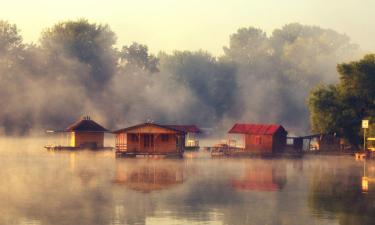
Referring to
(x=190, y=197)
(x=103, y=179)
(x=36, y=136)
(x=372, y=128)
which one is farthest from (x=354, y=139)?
(x=36, y=136)

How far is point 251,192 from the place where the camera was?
185 feet

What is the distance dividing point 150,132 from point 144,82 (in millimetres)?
101649

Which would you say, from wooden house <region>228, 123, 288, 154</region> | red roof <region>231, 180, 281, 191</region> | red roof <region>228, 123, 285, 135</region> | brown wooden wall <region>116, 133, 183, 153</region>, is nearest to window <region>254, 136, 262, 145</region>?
wooden house <region>228, 123, 288, 154</region>

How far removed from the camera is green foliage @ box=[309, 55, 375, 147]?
105m

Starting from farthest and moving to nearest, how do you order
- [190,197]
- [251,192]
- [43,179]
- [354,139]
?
[354,139]
[43,179]
[251,192]
[190,197]

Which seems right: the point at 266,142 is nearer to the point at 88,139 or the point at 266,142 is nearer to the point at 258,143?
the point at 258,143

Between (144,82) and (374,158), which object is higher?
(144,82)

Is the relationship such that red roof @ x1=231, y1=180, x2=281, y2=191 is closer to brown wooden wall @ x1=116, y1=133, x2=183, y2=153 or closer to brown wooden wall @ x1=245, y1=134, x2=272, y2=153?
brown wooden wall @ x1=116, y1=133, x2=183, y2=153

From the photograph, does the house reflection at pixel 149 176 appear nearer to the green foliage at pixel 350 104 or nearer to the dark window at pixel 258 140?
the dark window at pixel 258 140

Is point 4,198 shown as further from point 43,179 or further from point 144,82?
point 144,82

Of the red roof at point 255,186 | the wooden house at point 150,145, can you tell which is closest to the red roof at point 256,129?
the wooden house at point 150,145

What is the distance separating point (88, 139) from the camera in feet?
373

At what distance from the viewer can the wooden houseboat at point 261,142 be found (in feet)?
344

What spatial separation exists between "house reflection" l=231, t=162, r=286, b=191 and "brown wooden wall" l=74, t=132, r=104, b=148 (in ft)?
115
